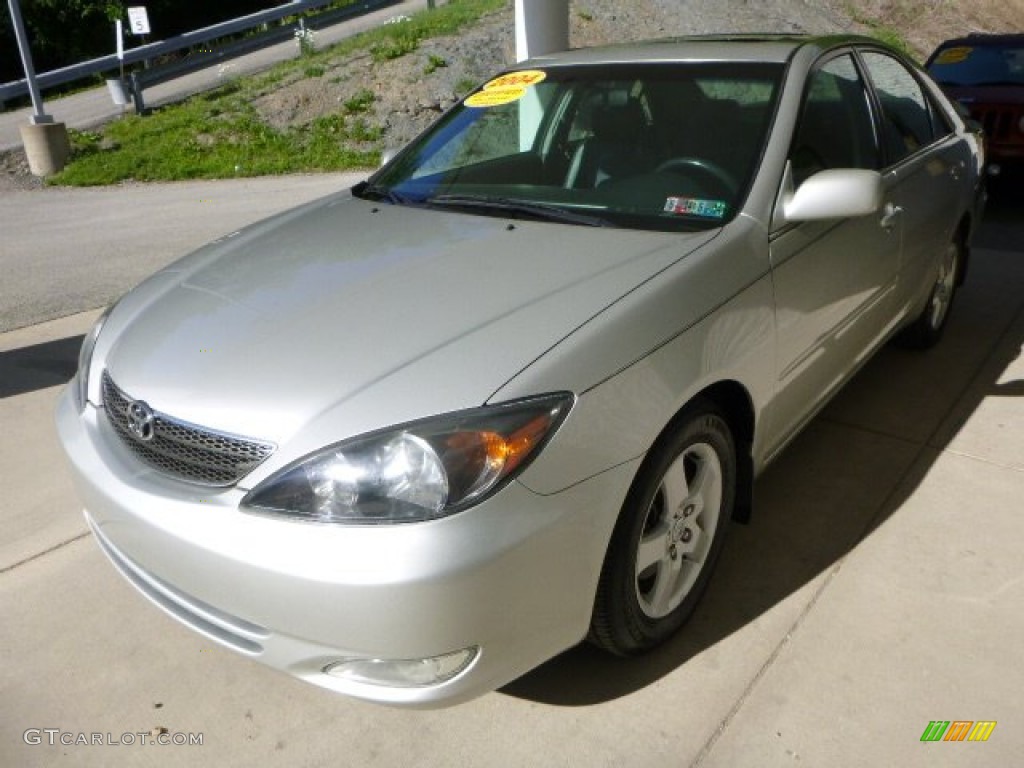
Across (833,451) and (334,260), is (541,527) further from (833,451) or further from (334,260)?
(833,451)

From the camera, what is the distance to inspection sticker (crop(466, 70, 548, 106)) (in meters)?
3.51

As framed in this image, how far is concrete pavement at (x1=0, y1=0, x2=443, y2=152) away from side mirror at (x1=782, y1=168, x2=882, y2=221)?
12797 mm

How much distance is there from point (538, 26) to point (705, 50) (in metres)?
2.87

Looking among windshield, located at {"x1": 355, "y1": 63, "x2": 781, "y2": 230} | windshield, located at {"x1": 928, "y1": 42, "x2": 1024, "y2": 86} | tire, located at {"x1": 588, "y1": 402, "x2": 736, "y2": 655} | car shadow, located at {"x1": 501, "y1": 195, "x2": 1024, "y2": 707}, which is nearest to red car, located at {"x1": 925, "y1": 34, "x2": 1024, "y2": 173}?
windshield, located at {"x1": 928, "y1": 42, "x2": 1024, "y2": 86}

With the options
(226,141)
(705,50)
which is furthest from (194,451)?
(226,141)

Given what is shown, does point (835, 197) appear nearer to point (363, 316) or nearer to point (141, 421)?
point (363, 316)

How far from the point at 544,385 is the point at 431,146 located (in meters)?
1.88

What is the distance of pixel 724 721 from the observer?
7.41 feet

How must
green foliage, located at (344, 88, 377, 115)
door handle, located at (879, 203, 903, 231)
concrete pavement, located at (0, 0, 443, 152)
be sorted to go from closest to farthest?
door handle, located at (879, 203, 903, 231), green foliage, located at (344, 88, 377, 115), concrete pavement, located at (0, 0, 443, 152)

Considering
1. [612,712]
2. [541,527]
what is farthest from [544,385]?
[612,712]

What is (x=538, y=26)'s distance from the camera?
5848mm

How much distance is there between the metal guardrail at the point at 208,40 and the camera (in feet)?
47.5

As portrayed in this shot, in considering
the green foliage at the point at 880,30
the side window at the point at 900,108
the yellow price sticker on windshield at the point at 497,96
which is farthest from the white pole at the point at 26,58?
the green foliage at the point at 880,30

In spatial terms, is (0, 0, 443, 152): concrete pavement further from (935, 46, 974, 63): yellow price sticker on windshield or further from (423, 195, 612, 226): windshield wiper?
(423, 195, 612, 226): windshield wiper
